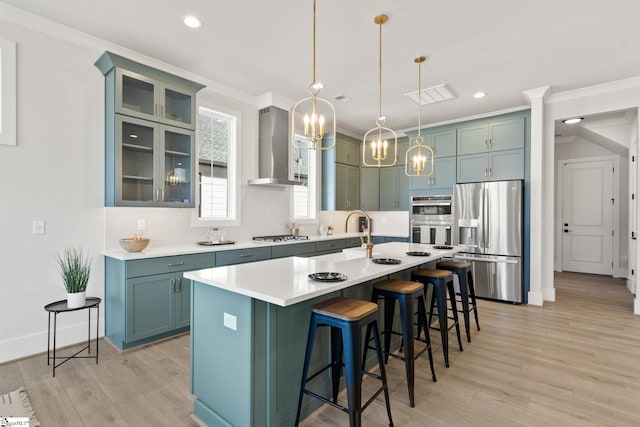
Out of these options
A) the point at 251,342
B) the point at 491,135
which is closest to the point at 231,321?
the point at 251,342

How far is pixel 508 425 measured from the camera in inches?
75.4

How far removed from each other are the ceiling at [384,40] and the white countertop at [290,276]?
2057 mm

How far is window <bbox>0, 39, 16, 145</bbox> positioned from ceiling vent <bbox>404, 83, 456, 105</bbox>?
13.3 ft

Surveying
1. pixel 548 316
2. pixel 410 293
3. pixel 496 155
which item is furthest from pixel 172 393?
pixel 496 155

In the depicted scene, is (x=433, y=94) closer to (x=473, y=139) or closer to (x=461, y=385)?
(x=473, y=139)

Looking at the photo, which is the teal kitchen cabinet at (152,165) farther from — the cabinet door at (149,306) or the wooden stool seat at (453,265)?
the wooden stool seat at (453,265)

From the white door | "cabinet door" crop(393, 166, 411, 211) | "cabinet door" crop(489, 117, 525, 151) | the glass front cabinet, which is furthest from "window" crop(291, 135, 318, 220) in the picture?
the white door

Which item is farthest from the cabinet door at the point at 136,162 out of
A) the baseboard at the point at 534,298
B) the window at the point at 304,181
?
the baseboard at the point at 534,298

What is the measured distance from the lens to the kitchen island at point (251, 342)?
167cm

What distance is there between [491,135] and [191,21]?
173 inches

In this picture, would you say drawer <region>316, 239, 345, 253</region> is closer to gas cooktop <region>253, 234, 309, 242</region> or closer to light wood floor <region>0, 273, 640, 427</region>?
gas cooktop <region>253, 234, 309, 242</region>

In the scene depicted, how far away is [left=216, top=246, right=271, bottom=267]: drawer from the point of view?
138 inches

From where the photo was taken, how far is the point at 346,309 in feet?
5.89

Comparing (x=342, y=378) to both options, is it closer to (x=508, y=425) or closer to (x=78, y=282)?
(x=508, y=425)
